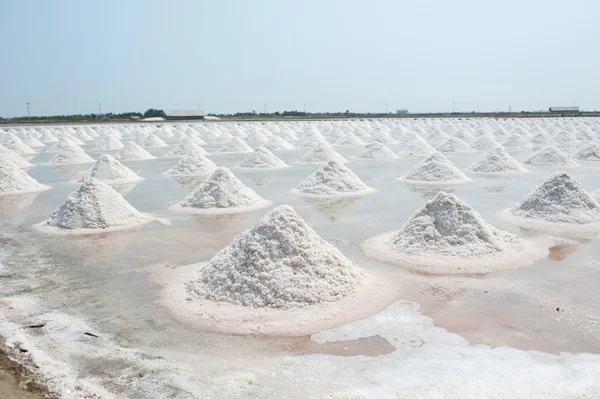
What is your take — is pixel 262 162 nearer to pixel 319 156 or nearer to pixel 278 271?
pixel 319 156

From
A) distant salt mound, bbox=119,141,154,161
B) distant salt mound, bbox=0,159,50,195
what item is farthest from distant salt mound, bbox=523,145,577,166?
distant salt mound, bbox=0,159,50,195

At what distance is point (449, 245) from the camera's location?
6637 mm

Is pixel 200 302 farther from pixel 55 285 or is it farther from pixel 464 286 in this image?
pixel 464 286

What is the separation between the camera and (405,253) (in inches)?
263

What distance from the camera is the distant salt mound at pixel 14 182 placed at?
12539 millimetres

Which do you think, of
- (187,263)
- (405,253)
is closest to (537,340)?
(405,253)

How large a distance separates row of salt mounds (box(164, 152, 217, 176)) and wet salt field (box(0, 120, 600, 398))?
7.31m

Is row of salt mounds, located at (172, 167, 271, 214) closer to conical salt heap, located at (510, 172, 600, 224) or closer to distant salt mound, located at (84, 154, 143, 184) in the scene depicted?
distant salt mound, located at (84, 154, 143, 184)

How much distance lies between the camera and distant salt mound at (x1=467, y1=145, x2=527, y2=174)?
15227 millimetres

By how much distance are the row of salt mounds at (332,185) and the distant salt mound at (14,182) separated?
6.91 meters

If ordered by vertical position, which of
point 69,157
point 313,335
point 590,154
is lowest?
point 313,335

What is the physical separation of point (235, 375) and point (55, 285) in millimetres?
3149

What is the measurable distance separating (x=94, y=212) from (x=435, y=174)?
28.9ft

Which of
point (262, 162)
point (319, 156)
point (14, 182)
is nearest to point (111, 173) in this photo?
point (14, 182)
